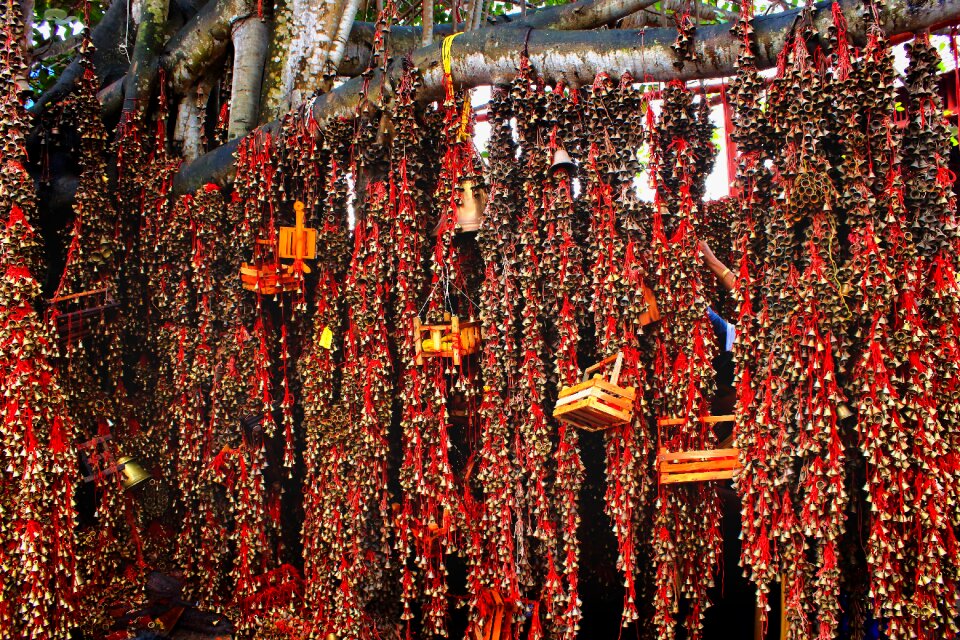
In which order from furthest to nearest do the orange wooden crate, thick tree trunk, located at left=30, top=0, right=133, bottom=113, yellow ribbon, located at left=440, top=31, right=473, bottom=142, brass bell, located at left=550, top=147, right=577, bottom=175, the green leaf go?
the green leaf → thick tree trunk, located at left=30, top=0, right=133, bottom=113 → the orange wooden crate → yellow ribbon, located at left=440, top=31, right=473, bottom=142 → brass bell, located at left=550, top=147, right=577, bottom=175

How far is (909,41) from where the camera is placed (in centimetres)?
379

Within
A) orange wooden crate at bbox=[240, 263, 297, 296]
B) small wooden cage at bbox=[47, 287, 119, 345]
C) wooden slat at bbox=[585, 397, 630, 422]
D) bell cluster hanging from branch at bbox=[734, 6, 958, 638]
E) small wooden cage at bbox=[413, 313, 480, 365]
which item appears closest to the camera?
bell cluster hanging from branch at bbox=[734, 6, 958, 638]

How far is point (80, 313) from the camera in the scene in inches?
218

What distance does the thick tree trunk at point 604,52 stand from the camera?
373 cm

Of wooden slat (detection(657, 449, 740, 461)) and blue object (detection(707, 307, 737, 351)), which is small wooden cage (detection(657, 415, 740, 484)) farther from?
blue object (detection(707, 307, 737, 351))

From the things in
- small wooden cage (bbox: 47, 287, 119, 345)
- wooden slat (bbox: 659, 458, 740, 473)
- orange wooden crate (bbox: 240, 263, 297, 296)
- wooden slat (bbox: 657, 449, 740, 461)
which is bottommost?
wooden slat (bbox: 659, 458, 740, 473)

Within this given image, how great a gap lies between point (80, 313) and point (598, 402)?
11.4ft

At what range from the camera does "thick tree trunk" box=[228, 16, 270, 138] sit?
611cm

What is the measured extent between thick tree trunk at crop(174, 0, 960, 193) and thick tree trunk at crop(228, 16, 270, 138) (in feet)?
3.67

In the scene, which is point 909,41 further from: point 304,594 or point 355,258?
point 304,594

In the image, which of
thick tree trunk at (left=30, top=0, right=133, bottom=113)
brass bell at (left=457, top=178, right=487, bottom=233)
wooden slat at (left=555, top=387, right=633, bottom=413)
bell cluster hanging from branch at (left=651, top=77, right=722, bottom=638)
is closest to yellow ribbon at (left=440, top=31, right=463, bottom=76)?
brass bell at (left=457, top=178, right=487, bottom=233)

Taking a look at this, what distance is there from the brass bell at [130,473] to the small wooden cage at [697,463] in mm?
3372

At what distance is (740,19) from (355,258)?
2203mm

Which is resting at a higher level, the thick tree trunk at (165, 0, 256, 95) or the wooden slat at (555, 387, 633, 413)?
the thick tree trunk at (165, 0, 256, 95)
